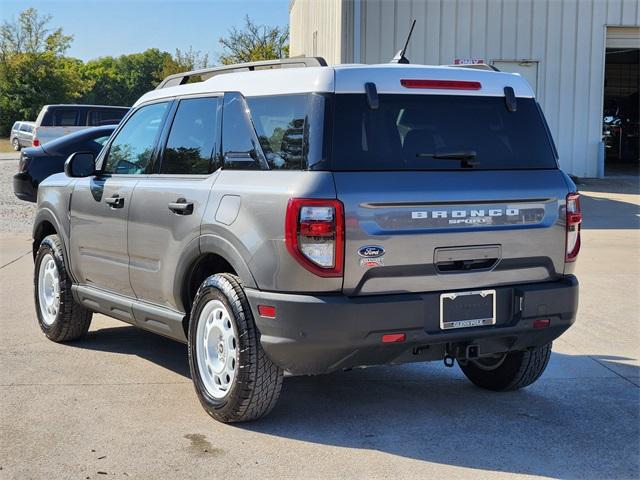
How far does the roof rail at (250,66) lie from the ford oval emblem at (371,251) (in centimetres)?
110

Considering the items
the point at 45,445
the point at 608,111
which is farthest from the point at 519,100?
the point at 608,111

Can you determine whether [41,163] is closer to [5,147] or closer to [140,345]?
[140,345]

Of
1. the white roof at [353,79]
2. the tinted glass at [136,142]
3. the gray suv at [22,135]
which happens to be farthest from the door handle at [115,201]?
the gray suv at [22,135]

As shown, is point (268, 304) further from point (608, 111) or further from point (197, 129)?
point (608, 111)

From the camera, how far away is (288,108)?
443 cm

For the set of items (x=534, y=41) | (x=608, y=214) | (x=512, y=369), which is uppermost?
(x=534, y=41)

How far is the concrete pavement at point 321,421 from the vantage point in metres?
4.12

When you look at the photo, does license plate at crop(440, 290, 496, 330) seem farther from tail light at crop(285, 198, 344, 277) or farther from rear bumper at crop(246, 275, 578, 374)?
tail light at crop(285, 198, 344, 277)

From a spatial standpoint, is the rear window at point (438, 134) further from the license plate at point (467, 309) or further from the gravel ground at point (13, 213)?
the gravel ground at point (13, 213)

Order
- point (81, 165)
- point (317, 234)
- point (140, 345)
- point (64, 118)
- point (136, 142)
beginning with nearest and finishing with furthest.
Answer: point (317, 234) → point (136, 142) → point (81, 165) → point (140, 345) → point (64, 118)

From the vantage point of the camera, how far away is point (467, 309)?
14.4 feet

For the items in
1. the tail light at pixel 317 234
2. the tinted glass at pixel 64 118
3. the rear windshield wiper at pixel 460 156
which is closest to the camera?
the tail light at pixel 317 234

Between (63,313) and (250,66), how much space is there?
8.39 feet

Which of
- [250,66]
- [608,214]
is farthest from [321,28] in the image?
[250,66]
